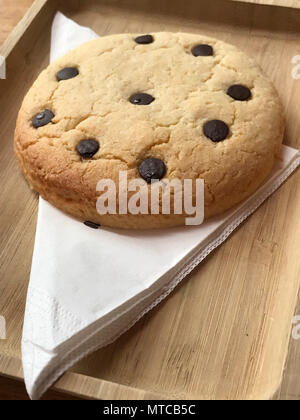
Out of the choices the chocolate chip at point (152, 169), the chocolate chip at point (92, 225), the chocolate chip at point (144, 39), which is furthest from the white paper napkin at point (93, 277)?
the chocolate chip at point (144, 39)

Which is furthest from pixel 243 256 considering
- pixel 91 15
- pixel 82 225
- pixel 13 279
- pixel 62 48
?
pixel 91 15

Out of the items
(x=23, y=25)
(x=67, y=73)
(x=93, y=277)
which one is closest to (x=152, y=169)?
(x=93, y=277)

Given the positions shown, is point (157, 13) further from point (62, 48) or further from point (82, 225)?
point (82, 225)

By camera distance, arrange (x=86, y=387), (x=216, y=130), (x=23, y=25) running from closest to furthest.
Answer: (x=86, y=387), (x=216, y=130), (x=23, y=25)

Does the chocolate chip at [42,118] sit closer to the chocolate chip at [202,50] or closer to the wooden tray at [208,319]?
the wooden tray at [208,319]

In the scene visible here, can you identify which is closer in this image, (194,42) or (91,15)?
(194,42)

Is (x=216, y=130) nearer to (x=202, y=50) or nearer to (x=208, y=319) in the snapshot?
(x=202, y=50)

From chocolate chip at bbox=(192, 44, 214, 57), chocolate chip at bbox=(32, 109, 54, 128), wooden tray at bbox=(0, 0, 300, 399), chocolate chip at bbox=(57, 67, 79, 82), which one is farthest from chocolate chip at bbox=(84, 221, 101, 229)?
chocolate chip at bbox=(192, 44, 214, 57)
